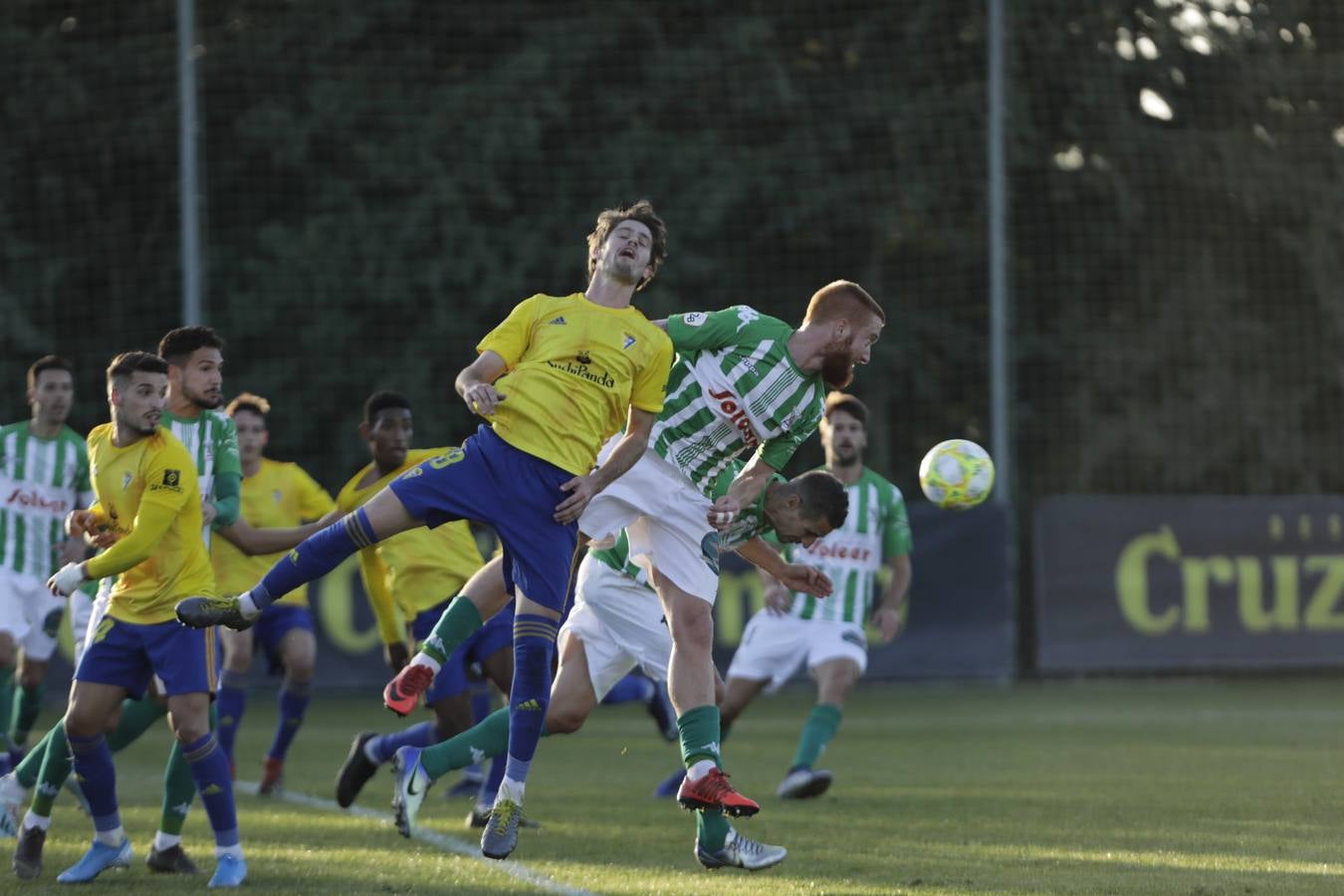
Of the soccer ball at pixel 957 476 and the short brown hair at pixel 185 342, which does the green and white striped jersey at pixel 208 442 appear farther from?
the soccer ball at pixel 957 476

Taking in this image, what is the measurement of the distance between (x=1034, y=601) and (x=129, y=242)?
9898 mm

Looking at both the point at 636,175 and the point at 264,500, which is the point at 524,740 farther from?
the point at 636,175

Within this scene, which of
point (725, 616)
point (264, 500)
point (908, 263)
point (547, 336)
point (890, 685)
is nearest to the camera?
point (547, 336)

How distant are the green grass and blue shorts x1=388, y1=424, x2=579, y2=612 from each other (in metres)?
1.25

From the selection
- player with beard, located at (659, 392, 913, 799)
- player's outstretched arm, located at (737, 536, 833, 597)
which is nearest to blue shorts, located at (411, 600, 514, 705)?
player with beard, located at (659, 392, 913, 799)

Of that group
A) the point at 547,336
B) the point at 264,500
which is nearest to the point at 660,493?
the point at 547,336

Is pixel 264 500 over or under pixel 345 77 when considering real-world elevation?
under

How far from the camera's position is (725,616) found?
18109 millimetres

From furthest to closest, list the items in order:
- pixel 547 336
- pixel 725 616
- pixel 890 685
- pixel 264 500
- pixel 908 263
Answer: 1. pixel 908 263
2. pixel 890 685
3. pixel 725 616
4. pixel 264 500
5. pixel 547 336

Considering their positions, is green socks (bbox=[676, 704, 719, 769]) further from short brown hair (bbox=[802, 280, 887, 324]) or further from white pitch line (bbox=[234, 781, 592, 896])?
short brown hair (bbox=[802, 280, 887, 324])

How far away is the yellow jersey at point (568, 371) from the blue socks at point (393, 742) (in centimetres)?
207

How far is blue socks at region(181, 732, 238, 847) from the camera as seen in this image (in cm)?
759

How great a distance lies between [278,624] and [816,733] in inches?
125

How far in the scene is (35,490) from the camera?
1126cm
